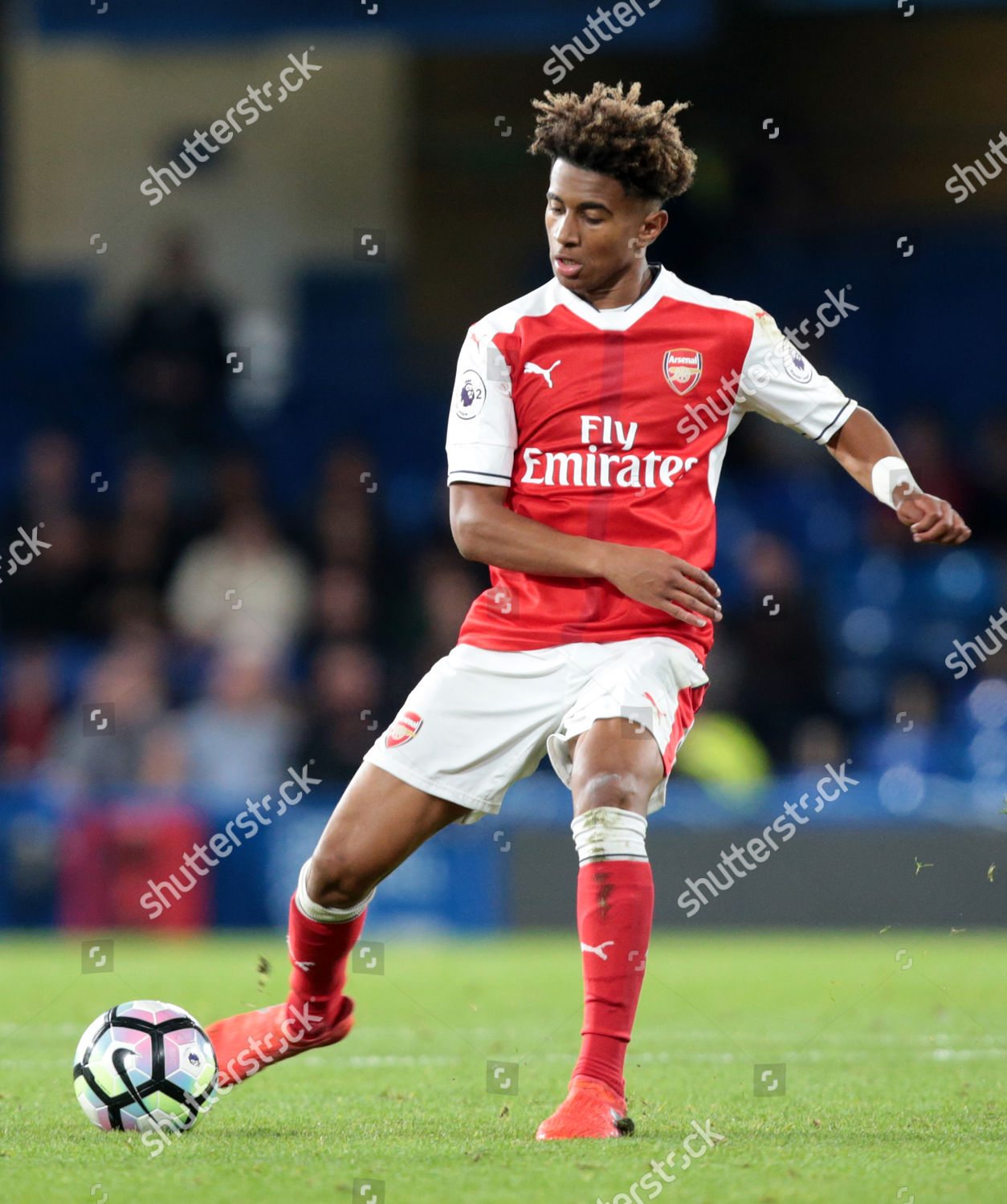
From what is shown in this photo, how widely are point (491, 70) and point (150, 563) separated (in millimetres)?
5961

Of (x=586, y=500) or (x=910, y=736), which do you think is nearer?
(x=586, y=500)

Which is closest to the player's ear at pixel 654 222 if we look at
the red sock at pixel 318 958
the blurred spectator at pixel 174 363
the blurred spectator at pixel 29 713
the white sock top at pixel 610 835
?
the white sock top at pixel 610 835

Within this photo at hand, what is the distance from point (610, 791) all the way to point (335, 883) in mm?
747

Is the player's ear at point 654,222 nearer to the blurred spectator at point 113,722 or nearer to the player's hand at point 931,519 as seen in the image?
the player's hand at point 931,519

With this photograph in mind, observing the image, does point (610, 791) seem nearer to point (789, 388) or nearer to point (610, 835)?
point (610, 835)

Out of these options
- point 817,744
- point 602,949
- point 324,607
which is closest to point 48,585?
point 324,607

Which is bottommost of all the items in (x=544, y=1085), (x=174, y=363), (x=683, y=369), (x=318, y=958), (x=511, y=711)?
(x=544, y=1085)

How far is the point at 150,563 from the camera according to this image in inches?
476

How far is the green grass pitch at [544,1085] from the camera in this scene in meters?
3.27

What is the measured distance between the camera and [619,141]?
4145mm

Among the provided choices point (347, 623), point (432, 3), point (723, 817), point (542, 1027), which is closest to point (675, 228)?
point (432, 3)

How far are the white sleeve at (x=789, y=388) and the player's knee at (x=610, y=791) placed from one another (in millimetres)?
991

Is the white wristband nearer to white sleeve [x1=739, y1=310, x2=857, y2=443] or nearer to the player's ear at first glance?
white sleeve [x1=739, y1=310, x2=857, y2=443]

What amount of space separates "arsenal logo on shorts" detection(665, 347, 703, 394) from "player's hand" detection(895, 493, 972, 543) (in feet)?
1.83
